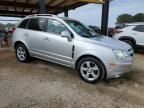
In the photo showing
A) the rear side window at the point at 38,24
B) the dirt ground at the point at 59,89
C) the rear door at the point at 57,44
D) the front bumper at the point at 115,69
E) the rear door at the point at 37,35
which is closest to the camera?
the dirt ground at the point at 59,89

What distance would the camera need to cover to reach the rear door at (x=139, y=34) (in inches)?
443

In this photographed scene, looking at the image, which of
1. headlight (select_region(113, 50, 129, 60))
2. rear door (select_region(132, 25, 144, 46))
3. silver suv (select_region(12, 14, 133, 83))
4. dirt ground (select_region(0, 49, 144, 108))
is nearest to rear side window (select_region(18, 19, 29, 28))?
silver suv (select_region(12, 14, 133, 83))

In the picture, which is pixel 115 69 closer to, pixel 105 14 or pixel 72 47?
pixel 72 47

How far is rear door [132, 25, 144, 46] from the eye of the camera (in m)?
11.2

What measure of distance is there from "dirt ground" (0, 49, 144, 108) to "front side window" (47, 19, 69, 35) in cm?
129

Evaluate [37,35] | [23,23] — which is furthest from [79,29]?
[23,23]

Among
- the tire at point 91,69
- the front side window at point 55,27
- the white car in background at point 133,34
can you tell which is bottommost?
the tire at point 91,69

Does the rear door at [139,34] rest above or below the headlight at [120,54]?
above

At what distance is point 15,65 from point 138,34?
6.50 m

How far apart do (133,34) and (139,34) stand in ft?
0.98

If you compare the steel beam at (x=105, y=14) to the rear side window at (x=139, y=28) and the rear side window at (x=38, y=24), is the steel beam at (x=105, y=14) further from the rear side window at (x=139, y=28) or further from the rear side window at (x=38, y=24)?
the rear side window at (x=38, y=24)

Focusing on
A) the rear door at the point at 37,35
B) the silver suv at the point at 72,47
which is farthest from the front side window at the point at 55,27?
the rear door at the point at 37,35

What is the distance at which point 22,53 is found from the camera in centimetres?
809

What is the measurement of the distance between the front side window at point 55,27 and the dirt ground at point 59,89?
129 centimetres
